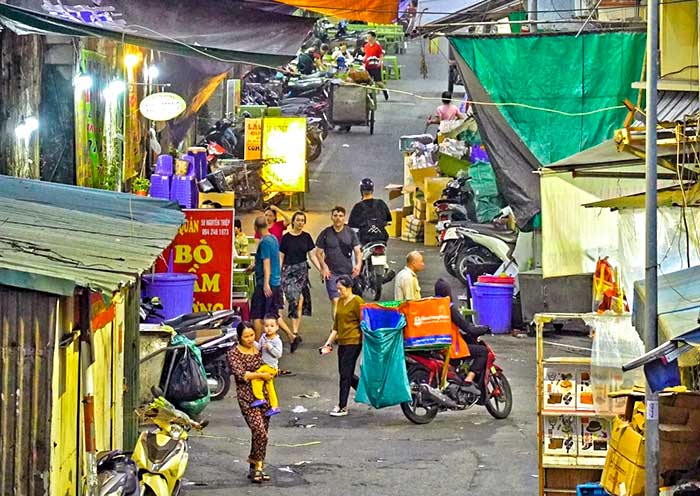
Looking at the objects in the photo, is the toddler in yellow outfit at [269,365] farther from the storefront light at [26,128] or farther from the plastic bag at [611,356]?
the storefront light at [26,128]

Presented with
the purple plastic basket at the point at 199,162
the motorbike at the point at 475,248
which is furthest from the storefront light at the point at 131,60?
the motorbike at the point at 475,248

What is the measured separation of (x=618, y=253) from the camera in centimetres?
1700

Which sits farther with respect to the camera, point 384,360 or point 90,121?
point 90,121

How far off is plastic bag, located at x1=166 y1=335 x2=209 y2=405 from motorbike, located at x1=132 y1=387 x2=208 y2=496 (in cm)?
199

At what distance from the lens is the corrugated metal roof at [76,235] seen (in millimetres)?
8406

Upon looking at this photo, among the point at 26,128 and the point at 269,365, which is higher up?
the point at 26,128

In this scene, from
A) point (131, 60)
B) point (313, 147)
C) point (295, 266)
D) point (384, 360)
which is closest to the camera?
point (384, 360)

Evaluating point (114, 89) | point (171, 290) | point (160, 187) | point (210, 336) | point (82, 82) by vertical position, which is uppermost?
point (114, 89)

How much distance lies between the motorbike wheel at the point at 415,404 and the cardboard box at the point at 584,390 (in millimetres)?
3377

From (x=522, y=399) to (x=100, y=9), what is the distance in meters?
6.51

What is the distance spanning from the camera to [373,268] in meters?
21.5

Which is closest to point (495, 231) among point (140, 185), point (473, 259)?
point (473, 259)

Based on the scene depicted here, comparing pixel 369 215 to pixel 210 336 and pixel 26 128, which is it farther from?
pixel 26 128

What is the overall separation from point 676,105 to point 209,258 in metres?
6.84
